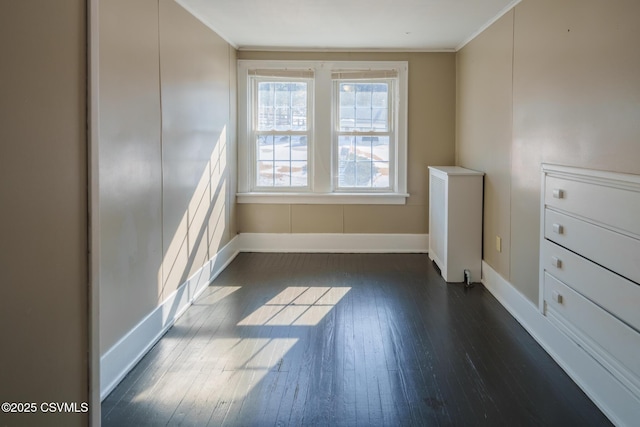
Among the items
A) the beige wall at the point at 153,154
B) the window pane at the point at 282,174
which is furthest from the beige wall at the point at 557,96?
the beige wall at the point at 153,154

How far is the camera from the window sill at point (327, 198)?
6.40 metres

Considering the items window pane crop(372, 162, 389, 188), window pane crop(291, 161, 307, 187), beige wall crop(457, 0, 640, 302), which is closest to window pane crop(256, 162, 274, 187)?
window pane crop(291, 161, 307, 187)

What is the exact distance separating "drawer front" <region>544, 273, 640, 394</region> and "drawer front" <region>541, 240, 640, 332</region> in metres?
0.04

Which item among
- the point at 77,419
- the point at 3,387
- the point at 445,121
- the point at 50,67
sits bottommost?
the point at 77,419

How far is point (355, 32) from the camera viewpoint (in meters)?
5.35

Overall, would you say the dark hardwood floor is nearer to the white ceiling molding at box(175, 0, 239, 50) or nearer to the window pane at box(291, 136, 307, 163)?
the window pane at box(291, 136, 307, 163)

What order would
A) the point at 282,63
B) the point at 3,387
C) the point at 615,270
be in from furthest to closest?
the point at 282,63
the point at 615,270
the point at 3,387

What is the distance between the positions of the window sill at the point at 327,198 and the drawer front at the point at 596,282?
3164mm

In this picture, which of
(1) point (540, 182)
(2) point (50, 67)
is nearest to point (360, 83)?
(1) point (540, 182)

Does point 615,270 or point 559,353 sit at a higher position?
point 615,270

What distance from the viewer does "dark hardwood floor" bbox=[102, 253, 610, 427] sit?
254 cm

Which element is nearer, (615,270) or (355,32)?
(615,270)

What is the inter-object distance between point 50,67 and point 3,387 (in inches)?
31.2

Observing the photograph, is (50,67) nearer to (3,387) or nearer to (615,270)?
(3,387)
